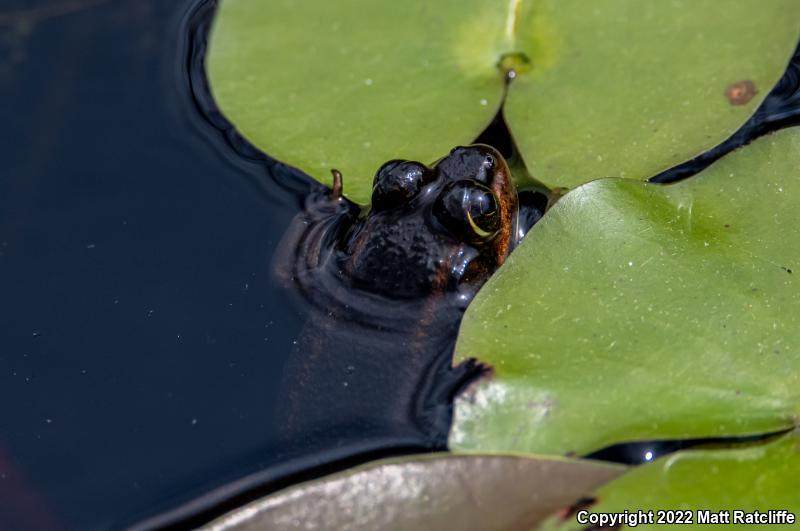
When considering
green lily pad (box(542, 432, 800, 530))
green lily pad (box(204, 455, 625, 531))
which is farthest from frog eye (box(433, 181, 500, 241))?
green lily pad (box(542, 432, 800, 530))

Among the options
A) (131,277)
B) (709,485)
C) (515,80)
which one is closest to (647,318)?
(709,485)

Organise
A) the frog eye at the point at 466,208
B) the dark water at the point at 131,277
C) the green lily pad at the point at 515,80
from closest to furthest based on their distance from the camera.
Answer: the dark water at the point at 131,277, the frog eye at the point at 466,208, the green lily pad at the point at 515,80

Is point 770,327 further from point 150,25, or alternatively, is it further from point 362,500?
point 150,25

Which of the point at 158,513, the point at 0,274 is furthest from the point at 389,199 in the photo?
the point at 0,274

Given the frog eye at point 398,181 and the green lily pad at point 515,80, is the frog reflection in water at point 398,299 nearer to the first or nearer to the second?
the frog eye at point 398,181

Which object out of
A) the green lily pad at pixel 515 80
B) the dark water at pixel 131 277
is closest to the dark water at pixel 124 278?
the dark water at pixel 131 277

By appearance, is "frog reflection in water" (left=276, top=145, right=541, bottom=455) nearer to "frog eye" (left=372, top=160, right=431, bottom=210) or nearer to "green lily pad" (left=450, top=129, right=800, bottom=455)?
"frog eye" (left=372, top=160, right=431, bottom=210)
